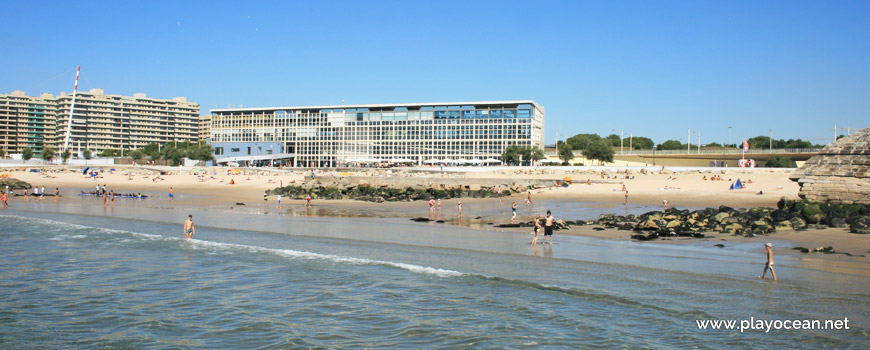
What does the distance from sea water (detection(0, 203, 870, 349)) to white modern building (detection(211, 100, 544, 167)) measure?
95.4 metres

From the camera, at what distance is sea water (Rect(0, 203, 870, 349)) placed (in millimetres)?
10312

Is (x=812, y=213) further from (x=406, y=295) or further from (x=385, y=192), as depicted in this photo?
(x=385, y=192)

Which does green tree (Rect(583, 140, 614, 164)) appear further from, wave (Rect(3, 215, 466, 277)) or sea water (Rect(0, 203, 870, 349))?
wave (Rect(3, 215, 466, 277))

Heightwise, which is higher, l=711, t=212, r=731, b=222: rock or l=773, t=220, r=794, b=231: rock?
l=711, t=212, r=731, b=222: rock

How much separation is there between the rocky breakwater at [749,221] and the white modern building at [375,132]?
3471 inches

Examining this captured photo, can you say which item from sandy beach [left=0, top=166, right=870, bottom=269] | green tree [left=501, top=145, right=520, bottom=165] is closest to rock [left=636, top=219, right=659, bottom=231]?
sandy beach [left=0, top=166, right=870, bottom=269]

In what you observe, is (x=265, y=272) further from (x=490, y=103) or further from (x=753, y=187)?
(x=490, y=103)

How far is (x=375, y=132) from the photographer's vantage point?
12962 centimetres

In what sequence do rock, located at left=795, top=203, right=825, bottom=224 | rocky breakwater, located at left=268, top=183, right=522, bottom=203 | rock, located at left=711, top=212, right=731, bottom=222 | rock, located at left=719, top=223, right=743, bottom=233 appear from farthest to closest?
rocky breakwater, located at left=268, top=183, right=522, bottom=203, rock, located at left=711, top=212, right=731, bottom=222, rock, located at left=795, top=203, right=825, bottom=224, rock, located at left=719, top=223, right=743, bottom=233

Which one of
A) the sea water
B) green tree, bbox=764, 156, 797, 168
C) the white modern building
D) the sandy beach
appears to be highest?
the white modern building

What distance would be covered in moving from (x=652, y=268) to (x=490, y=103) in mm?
107654

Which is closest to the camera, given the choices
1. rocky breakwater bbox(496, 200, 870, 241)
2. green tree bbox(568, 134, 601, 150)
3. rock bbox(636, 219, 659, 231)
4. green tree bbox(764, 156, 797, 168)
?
rocky breakwater bbox(496, 200, 870, 241)

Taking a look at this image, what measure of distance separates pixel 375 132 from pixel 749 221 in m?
110

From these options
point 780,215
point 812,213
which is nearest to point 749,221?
point 780,215
